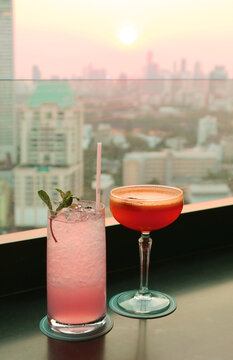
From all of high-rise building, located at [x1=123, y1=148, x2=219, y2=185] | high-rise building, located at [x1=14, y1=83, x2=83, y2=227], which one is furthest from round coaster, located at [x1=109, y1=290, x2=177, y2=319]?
high-rise building, located at [x1=123, y1=148, x2=219, y2=185]

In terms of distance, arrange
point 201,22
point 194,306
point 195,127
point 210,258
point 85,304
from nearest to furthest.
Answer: point 85,304
point 194,306
point 210,258
point 201,22
point 195,127

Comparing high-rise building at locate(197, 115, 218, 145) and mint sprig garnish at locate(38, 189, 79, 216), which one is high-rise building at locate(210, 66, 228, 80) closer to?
high-rise building at locate(197, 115, 218, 145)

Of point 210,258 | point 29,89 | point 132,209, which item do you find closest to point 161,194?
point 132,209

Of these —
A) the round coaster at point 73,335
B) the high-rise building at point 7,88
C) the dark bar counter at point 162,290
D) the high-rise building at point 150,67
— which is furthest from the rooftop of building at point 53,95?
the round coaster at point 73,335

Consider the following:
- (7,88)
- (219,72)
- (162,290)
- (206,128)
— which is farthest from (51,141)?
(162,290)

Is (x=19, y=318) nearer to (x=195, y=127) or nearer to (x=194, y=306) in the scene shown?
(x=194, y=306)

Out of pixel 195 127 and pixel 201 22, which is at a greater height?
pixel 201 22

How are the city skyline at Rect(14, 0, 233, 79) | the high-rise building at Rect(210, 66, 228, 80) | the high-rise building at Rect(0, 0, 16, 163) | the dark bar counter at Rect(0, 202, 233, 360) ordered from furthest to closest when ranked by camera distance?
1. the high-rise building at Rect(210, 66, 228, 80)
2. the city skyline at Rect(14, 0, 233, 79)
3. the high-rise building at Rect(0, 0, 16, 163)
4. the dark bar counter at Rect(0, 202, 233, 360)
